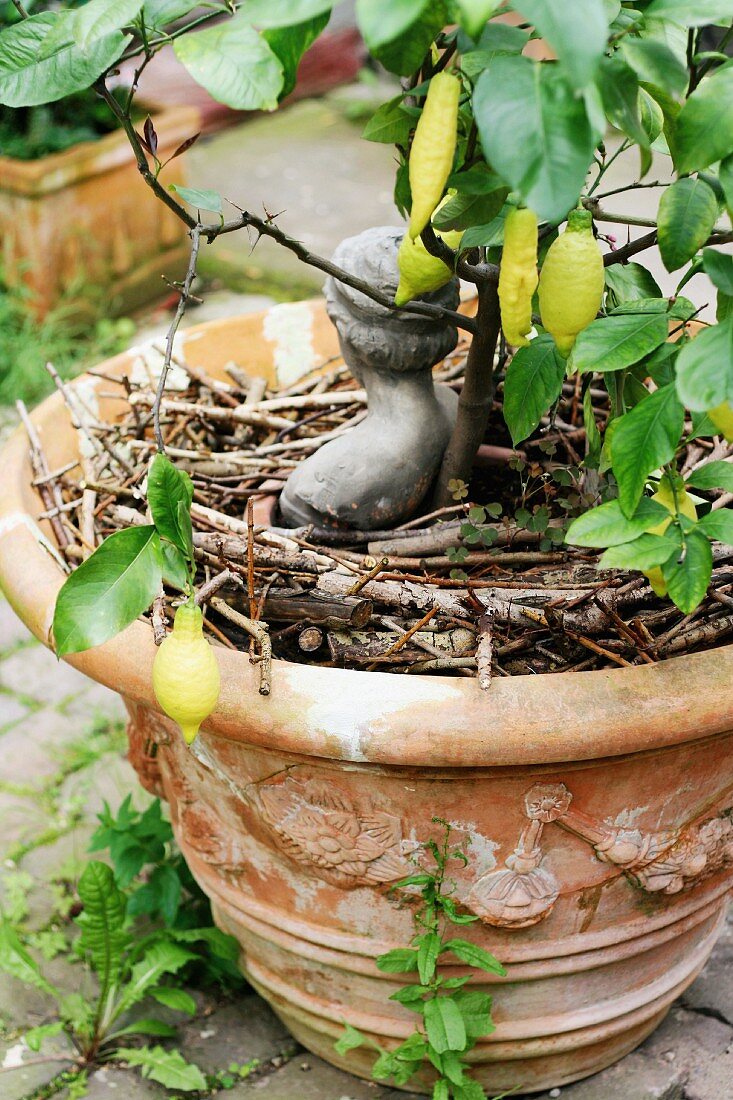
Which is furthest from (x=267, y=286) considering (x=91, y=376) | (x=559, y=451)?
(x=559, y=451)

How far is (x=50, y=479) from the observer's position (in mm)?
1406

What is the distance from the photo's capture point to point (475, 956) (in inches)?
44.6

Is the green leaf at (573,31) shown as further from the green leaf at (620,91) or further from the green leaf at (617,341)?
the green leaf at (617,341)

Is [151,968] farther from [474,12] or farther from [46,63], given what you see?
[474,12]

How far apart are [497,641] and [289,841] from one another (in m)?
0.30

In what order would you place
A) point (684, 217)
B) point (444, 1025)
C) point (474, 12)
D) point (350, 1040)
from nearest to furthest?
point (474, 12) → point (684, 217) → point (444, 1025) → point (350, 1040)

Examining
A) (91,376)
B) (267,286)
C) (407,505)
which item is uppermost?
(91,376)

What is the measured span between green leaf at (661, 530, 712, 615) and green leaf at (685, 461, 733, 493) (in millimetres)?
55

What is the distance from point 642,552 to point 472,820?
0.36 meters

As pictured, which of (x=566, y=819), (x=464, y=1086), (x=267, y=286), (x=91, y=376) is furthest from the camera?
(x=267, y=286)

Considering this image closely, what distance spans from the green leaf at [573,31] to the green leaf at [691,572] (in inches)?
15.4

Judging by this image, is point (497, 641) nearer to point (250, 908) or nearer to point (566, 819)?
point (566, 819)

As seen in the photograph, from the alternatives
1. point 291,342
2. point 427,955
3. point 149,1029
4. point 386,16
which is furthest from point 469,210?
point 149,1029

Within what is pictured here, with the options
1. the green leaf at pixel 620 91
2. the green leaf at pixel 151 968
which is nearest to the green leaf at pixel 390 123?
the green leaf at pixel 620 91
